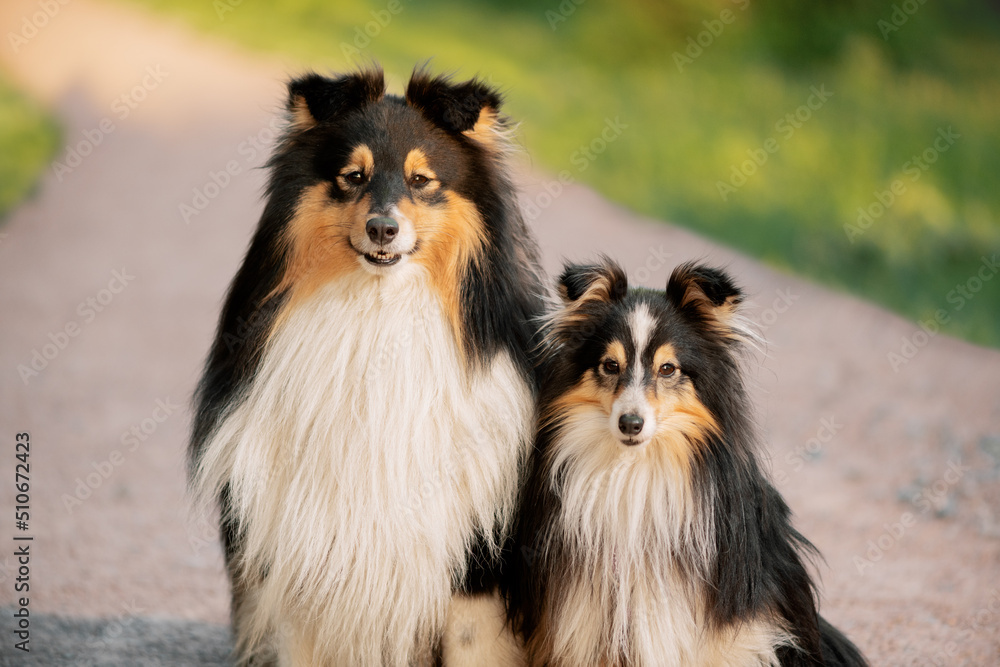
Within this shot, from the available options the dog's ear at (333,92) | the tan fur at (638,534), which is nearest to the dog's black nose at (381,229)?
the dog's ear at (333,92)

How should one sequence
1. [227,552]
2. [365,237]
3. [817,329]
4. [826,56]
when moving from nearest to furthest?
[365,237], [227,552], [817,329], [826,56]

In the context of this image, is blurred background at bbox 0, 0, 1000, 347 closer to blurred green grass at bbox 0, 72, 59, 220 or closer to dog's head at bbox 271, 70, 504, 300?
blurred green grass at bbox 0, 72, 59, 220

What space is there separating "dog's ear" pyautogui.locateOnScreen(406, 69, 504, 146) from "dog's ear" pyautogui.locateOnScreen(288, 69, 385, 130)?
124mm

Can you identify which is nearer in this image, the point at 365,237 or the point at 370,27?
the point at 365,237

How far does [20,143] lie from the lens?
30.6 feet

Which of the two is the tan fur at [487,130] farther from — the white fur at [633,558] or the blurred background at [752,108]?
the blurred background at [752,108]

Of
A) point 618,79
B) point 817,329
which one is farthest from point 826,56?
point 817,329

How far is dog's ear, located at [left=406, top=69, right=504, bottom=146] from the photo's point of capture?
3285mm

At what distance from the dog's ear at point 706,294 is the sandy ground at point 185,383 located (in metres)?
0.48

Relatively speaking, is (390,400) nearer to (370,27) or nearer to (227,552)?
(227,552)

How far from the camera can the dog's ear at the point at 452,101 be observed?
10.8 ft

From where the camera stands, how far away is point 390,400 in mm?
3186

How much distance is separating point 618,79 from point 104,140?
202 inches

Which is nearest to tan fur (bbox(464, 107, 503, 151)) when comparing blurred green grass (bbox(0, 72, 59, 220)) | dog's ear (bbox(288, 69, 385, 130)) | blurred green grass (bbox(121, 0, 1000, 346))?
dog's ear (bbox(288, 69, 385, 130))
